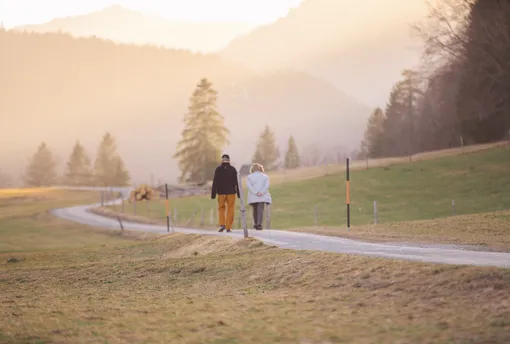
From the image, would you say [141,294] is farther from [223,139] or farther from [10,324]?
[223,139]

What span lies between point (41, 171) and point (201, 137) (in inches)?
2113

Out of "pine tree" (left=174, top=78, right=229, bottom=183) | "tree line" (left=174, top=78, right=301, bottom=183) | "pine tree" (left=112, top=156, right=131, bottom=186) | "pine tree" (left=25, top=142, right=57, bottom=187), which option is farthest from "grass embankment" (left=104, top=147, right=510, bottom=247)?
"pine tree" (left=25, top=142, right=57, bottom=187)

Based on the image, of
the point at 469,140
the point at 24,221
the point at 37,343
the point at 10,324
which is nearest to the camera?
the point at 37,343

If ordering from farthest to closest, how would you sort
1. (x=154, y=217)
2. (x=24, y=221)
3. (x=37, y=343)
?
(x=24, y=221), (x=154, y=217), (x=37, y=343)

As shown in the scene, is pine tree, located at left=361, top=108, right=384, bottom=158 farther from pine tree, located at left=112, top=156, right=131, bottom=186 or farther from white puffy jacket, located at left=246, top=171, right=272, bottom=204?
white puffy jacket, located at left=246, top=171, right=272, bottom=204

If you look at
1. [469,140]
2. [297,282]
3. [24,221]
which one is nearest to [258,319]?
[297,282]

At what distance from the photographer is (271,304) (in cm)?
1019

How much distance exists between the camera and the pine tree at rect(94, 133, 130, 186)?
388 ft

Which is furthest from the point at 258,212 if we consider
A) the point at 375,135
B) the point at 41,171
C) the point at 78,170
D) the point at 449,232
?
the point at 41,171

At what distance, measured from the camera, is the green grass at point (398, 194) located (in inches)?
1591

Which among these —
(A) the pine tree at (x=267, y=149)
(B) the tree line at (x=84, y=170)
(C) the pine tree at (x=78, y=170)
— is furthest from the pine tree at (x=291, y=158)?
(C) the pine tree at (x=78, y=170)

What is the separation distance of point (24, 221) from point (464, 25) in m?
42.4

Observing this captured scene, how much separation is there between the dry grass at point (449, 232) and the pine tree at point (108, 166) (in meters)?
97.5

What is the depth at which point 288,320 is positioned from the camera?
898 centimetres
